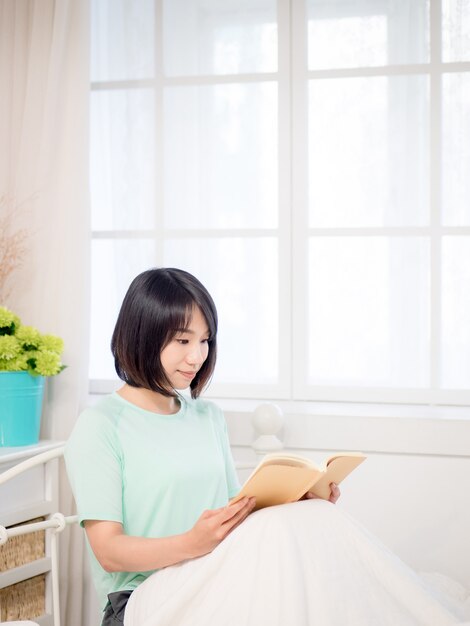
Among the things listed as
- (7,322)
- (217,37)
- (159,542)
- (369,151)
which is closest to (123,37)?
(217,37)

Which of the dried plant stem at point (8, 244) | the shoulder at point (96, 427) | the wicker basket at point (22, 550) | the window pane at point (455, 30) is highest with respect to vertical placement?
the window pane at point (455, 30)

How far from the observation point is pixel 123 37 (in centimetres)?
246

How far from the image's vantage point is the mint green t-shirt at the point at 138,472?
5.02 ft

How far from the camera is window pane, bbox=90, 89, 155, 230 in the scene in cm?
245

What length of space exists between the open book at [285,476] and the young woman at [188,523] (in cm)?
4

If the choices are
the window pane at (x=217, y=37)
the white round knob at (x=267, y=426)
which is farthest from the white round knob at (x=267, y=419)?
the window pane at (x=217, y=37)

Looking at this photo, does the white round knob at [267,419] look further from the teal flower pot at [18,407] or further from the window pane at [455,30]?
the window pane at [455,30]

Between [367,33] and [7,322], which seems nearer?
[7,322]

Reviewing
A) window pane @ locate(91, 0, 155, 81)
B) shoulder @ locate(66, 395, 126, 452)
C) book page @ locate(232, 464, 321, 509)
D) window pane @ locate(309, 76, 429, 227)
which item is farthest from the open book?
window pane @ locate(91, 0, 155, 81)

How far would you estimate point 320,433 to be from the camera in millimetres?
2240

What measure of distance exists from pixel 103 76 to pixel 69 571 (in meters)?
1.47

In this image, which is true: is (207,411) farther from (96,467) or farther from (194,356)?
(96,467)

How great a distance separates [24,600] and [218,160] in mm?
1347

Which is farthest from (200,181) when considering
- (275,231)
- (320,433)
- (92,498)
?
(92,498)
